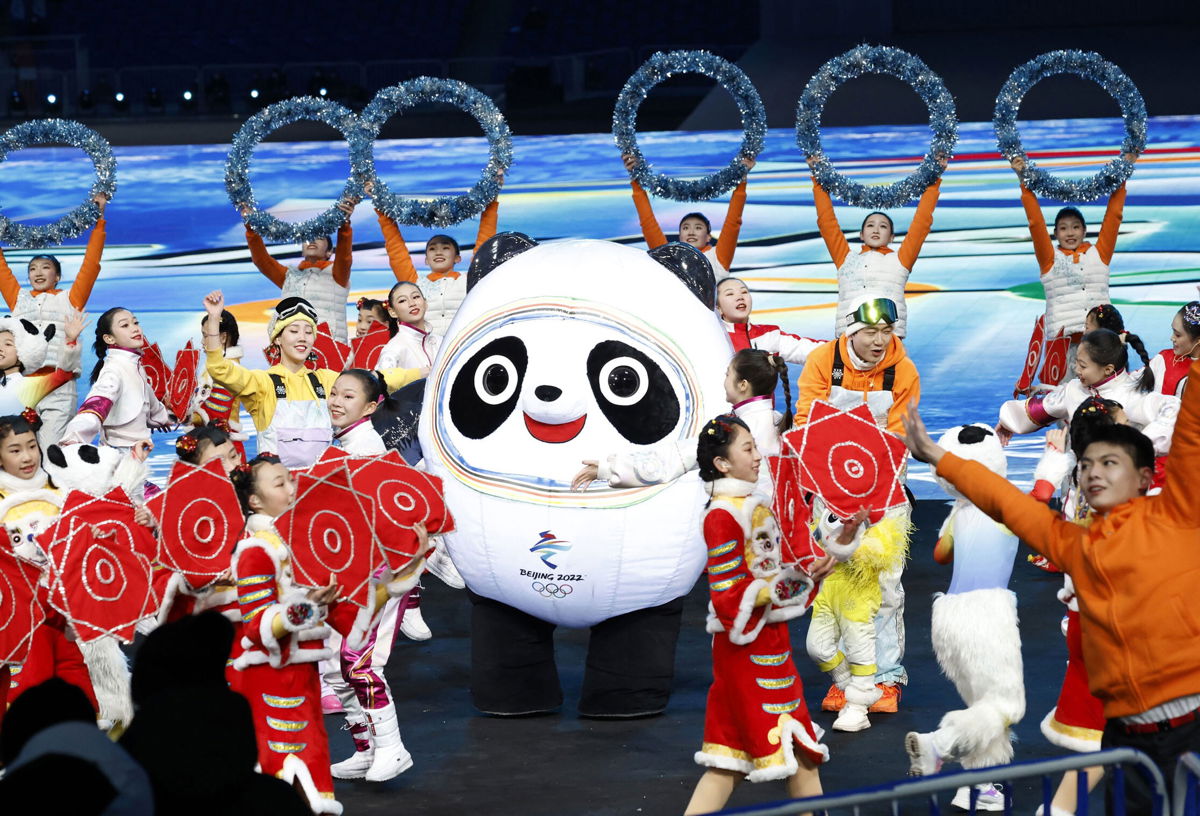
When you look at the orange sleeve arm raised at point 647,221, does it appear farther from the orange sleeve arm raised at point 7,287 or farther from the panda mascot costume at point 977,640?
the panda mascot costume at point 977,640

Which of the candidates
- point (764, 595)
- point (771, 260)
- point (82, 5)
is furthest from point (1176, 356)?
point (82, 5)

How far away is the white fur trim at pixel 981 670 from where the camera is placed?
4.98 meters

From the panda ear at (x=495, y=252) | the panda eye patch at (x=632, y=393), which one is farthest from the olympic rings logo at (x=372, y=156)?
the panda eye patch at (x=632, y=393)

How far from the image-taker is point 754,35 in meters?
16.2

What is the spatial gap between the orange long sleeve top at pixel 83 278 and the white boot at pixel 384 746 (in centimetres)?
437

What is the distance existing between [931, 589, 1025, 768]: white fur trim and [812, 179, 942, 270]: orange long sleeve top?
361 cm

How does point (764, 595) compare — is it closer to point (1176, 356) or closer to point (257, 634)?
point (257, 634)

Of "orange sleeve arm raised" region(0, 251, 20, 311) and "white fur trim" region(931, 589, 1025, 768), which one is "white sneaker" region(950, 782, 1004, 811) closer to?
"white fur trim" region(931, 589, 1025, 768)

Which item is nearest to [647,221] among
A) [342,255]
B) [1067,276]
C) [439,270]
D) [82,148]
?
[439,270]

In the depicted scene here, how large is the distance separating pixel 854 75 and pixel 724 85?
0.75 meters

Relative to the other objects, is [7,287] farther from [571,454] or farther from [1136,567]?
[1136,567]

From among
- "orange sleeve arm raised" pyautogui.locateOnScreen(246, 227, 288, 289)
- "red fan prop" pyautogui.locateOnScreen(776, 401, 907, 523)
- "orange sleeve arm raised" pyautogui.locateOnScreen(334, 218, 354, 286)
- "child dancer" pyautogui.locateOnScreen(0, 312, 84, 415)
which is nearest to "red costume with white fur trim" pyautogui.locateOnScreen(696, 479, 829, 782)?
"red fan prop" pyautogui.locateOnScreen(776, 401, 907, 523)

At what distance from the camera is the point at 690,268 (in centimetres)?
639

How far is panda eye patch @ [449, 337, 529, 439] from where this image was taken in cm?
600
